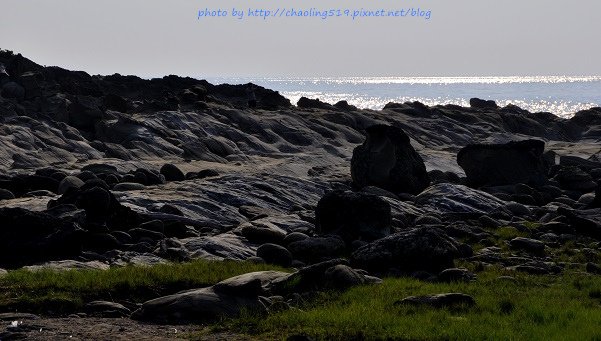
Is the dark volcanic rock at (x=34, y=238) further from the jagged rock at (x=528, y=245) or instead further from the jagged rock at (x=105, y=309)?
the jagged rock at (x=528, y=245)

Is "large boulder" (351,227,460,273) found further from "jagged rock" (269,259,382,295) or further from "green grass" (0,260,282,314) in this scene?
"green grass" (0,260,282,314)

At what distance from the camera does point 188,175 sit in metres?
33.2

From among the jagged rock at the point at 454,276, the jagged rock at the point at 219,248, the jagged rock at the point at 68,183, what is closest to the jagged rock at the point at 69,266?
the jagged rock at the point at 219,248

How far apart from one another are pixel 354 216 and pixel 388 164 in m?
12.3

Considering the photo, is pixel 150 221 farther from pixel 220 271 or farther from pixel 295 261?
pixel 220 271

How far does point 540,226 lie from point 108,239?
14.6 meters

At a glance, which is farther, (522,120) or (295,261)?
(522,120)

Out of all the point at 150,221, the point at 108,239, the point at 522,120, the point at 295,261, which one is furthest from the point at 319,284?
the point at 522,120

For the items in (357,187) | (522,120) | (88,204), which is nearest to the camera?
(88,204)

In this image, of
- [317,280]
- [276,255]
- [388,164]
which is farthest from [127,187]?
[317,280]

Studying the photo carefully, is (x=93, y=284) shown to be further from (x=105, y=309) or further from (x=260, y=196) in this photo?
(x=260, y=196)

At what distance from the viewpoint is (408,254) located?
62.4 feet

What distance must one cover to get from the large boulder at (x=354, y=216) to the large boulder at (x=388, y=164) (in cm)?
1136

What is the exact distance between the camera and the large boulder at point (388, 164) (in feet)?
116
